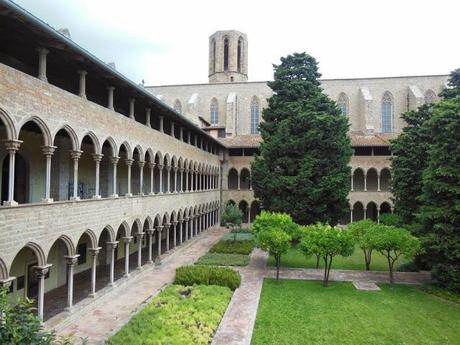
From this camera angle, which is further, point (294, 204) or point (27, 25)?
point (294, 204)

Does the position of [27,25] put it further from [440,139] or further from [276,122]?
[276,122]

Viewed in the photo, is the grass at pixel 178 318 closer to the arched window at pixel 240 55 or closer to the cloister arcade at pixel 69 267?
the cloister arcade at pixel 69 267

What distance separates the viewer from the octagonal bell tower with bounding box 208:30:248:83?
56312mm

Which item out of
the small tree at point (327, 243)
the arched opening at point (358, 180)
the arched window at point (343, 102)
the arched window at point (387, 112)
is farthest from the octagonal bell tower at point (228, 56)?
the small tree at point (327, 243)

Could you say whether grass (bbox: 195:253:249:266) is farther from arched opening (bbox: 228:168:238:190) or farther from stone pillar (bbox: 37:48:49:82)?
arched opening (bbox: 228:168:238:190)

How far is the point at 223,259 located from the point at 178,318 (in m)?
11.0

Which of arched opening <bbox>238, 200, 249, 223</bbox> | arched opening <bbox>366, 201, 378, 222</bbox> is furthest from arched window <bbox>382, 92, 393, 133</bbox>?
arched opening <bbox>238, 200, 249, 223</bbox>

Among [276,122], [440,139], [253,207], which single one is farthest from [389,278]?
[253,207]

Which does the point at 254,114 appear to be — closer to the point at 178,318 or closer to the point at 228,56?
the point at 228,56

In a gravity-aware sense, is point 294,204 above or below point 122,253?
above

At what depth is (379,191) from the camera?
39.1m

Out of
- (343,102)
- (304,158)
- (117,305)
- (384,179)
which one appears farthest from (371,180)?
(117,305)

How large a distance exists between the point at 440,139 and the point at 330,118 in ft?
35.6

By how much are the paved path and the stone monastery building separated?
0.83 meters
